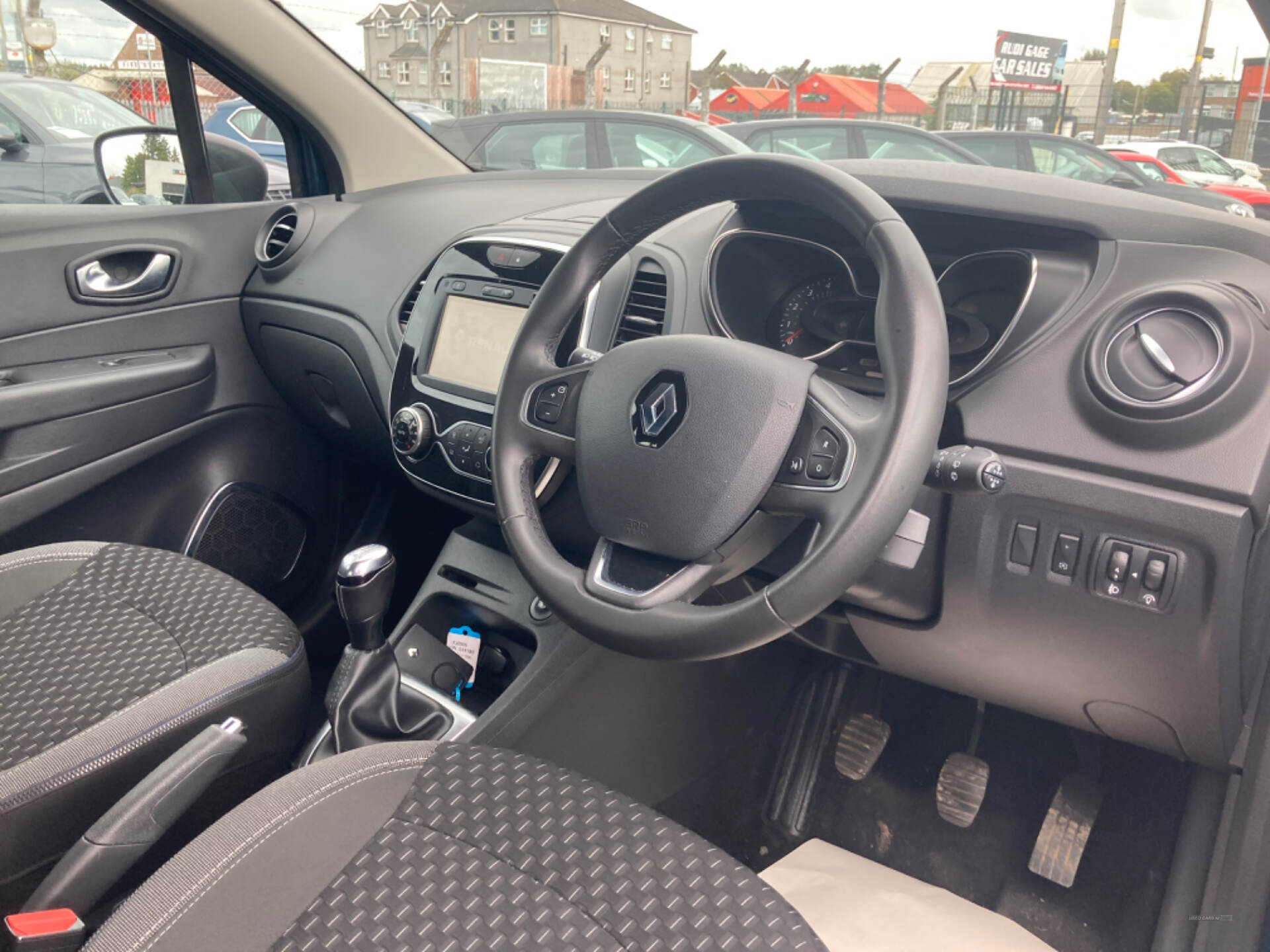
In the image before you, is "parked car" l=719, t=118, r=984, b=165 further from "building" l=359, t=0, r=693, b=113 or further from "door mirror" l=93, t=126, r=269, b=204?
"door mirror" l=93, t=126, r=269, b=204

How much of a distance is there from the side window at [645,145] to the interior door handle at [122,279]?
910 mm

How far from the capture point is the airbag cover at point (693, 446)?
988mm

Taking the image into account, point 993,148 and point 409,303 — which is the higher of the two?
point 993,148

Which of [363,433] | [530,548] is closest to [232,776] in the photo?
[530,548]

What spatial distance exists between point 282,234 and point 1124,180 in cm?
156

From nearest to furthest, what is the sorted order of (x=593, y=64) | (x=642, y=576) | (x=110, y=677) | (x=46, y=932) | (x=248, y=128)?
(x=46, y=932), (x=642, y=576), (x=110, y=677), (x=593, y=64), (x=248, y=128)

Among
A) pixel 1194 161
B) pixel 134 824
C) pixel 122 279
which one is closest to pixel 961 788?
pixel 1194 161

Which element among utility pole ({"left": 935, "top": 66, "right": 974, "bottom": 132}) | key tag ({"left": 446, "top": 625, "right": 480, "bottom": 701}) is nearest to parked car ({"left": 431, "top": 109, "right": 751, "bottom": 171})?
utility pole ({"left": 935, "top": 66, "right": 974, "bottom": 132})

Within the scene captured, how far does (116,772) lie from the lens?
1.17m

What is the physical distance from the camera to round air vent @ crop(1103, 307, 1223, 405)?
109 cm

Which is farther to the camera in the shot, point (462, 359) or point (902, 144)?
point (902, 144)

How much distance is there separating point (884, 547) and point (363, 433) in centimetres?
130

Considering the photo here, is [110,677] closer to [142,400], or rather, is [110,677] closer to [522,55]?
[142,400]

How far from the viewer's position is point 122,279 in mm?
1965
